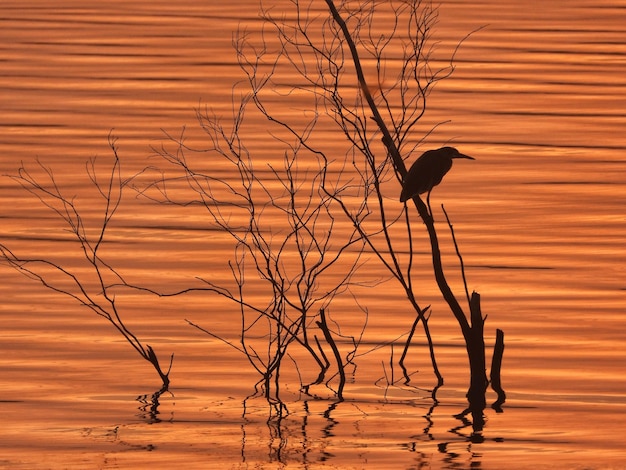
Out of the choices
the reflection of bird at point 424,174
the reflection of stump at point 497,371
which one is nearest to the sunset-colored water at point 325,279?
the reflection of stump at point 497,371

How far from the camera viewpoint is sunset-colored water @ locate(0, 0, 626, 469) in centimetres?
699

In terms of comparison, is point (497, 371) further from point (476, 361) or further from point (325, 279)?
point (325, 279)

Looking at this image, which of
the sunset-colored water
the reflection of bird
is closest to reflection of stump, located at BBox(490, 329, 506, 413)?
the sunset-colored water

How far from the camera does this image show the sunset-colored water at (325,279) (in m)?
6.99

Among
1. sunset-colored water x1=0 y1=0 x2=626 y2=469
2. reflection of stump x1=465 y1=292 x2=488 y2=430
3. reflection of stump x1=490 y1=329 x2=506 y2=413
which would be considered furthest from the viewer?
reflection of stump x1=490 y1=329 x2=506 y2=413

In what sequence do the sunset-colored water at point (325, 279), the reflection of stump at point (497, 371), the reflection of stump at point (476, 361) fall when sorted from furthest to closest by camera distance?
the reflection of stump at point (497, 371)
the reflection of stump at point (476, 361)
the sunset-colored water at point (325, 279)

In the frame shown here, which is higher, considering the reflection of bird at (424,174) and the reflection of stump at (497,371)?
the reflection of bird at (424,174)

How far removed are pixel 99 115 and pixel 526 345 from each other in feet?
19.6

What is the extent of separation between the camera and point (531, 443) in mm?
6918

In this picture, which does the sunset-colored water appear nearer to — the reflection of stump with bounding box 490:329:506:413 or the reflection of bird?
the reflection of stump with bounding box 490:329:506:413

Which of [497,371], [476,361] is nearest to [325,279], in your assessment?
[497,371]

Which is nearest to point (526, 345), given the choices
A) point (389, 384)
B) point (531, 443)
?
point (389, 384)

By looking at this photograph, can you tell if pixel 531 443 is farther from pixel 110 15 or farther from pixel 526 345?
pixel 110 15

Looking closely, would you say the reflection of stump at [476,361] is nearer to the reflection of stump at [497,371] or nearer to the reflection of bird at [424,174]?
the reflection of stump at [497,371]
